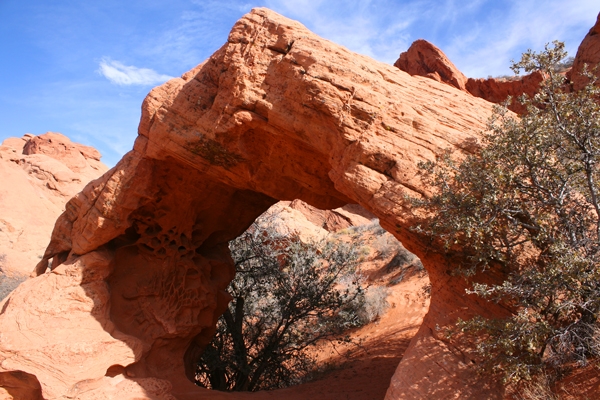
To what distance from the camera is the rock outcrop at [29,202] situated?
21.4 meters

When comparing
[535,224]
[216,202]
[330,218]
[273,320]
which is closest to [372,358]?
[273,320]

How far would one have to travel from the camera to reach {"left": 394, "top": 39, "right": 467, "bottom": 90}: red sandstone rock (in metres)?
28.5

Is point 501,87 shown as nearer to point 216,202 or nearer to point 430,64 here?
point 430,64

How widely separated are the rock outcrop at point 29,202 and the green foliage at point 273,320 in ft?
44.2

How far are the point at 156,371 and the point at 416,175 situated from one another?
18.2 ft

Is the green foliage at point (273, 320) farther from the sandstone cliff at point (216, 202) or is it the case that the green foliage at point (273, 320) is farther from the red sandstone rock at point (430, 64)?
the red sandstone rock at point (430, 64)

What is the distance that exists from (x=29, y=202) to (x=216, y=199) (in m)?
22.5

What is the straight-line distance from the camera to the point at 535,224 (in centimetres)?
392

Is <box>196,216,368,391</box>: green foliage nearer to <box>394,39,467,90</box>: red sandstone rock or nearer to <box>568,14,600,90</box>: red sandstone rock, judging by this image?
<box>568,14,600,90</box>: red sandstone rock

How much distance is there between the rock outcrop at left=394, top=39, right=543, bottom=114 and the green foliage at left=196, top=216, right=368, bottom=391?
18.5m

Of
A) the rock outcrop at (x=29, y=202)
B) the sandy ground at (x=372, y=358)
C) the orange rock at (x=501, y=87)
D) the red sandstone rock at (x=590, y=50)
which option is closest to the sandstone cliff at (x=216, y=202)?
the sandy ground at (x=372, y=358)

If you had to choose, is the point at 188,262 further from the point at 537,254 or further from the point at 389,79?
the point at 537,254

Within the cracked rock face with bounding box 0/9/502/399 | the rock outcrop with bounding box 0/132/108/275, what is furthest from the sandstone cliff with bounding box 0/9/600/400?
the rock outcrop with bounding box 0/132/108/275

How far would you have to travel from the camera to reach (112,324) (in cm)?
713
